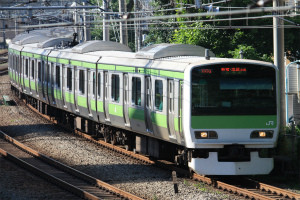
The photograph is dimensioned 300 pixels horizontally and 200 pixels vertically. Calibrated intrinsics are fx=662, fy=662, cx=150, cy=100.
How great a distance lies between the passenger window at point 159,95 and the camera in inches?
600

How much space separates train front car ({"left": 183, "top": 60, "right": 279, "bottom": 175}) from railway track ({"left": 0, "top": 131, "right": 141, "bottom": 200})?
1.91 metres

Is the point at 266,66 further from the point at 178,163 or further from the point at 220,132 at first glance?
the point at 178,163

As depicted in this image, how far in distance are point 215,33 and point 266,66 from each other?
1005 centimetres

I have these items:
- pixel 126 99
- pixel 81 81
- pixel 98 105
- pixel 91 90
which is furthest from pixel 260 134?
pixel 81 81

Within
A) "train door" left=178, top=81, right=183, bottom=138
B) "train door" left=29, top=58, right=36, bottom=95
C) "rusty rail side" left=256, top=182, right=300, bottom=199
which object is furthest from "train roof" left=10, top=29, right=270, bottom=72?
"rusty rail side" left=256, top=182, right=300, bottom=199

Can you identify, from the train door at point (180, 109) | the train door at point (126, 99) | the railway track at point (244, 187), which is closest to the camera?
the railway track at point (244, 187)

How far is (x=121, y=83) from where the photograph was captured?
17.9 metres

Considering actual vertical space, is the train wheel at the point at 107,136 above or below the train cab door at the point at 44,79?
below

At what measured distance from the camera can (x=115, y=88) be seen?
18391mm

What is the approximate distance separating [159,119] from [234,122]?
2.28m

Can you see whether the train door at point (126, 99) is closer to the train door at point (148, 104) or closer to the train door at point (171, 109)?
the train door at point (148, 104)

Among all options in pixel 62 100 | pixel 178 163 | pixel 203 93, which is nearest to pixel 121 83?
pixel 178 163

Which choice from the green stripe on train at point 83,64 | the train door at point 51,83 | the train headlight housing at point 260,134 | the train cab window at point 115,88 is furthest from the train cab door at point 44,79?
the train headlight housing at point 260,134

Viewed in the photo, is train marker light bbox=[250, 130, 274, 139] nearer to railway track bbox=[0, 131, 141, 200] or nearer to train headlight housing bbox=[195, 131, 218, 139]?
train headlight housing bbox=[195, 131, 218, 139]
